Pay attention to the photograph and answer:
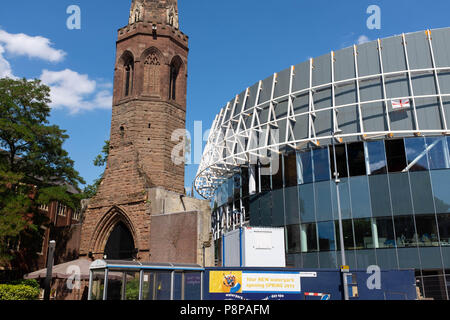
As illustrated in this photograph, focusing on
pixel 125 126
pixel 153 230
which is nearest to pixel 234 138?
pixel 125 126

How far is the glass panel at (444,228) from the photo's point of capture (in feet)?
87.9

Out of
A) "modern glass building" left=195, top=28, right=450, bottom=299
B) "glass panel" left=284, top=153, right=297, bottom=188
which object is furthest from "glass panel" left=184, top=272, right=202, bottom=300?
"glass panel" left=284, top=153, right=297, bottom=188

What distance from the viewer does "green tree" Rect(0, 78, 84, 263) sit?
1100 inches

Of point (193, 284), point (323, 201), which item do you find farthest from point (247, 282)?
point (323, 201)

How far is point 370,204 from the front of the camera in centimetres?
2892

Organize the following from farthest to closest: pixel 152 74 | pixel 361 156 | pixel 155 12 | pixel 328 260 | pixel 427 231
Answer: pixel 155 12
pixel 152 74
pixel 361 156
pixel 328 260
pixel 427 231

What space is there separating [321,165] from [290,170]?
261 cm

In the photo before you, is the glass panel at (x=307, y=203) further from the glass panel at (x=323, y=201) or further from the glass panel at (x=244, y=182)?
the glass panel at (x=244, y=182)

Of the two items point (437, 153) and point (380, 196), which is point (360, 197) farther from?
point (437, 153)

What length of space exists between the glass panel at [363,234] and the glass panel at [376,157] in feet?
11.9

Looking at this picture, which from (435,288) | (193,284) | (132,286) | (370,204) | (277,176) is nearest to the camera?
(132,286)

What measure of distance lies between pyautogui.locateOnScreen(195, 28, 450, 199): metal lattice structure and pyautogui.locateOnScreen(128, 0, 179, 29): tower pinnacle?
10.4m

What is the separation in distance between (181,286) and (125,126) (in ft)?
57.4
